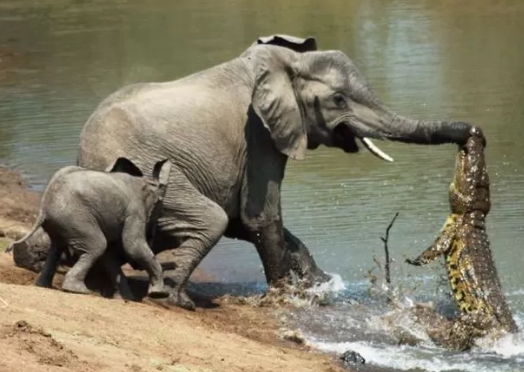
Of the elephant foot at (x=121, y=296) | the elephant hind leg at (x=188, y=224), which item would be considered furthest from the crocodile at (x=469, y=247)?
the elephant foot at (x=121, y=296)

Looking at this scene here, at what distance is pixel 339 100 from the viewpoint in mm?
11906

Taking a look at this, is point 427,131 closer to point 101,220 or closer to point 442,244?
point 442,244

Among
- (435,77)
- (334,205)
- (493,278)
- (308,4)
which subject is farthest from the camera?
(308,4)

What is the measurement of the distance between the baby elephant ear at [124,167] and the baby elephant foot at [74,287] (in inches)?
34.3

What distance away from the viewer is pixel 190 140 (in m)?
11.4

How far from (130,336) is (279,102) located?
3063 millimetres

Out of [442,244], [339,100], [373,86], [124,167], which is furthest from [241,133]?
[373,86]

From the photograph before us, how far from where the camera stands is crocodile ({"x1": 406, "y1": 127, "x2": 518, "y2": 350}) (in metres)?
10.9

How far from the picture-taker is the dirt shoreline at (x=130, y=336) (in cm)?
820

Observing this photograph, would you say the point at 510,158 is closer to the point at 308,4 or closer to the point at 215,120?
the point at 215,120

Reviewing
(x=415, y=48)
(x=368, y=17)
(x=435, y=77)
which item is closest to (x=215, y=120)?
(x=435, y=77)

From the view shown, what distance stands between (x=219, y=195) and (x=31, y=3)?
29.1 metres

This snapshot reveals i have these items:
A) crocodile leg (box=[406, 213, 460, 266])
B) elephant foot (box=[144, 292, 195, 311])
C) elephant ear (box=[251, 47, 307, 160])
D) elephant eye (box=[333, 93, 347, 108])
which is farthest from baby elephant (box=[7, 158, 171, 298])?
crocodile leg (box=[406, 213, 460, 266])

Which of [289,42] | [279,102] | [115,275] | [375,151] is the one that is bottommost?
[115,275]
